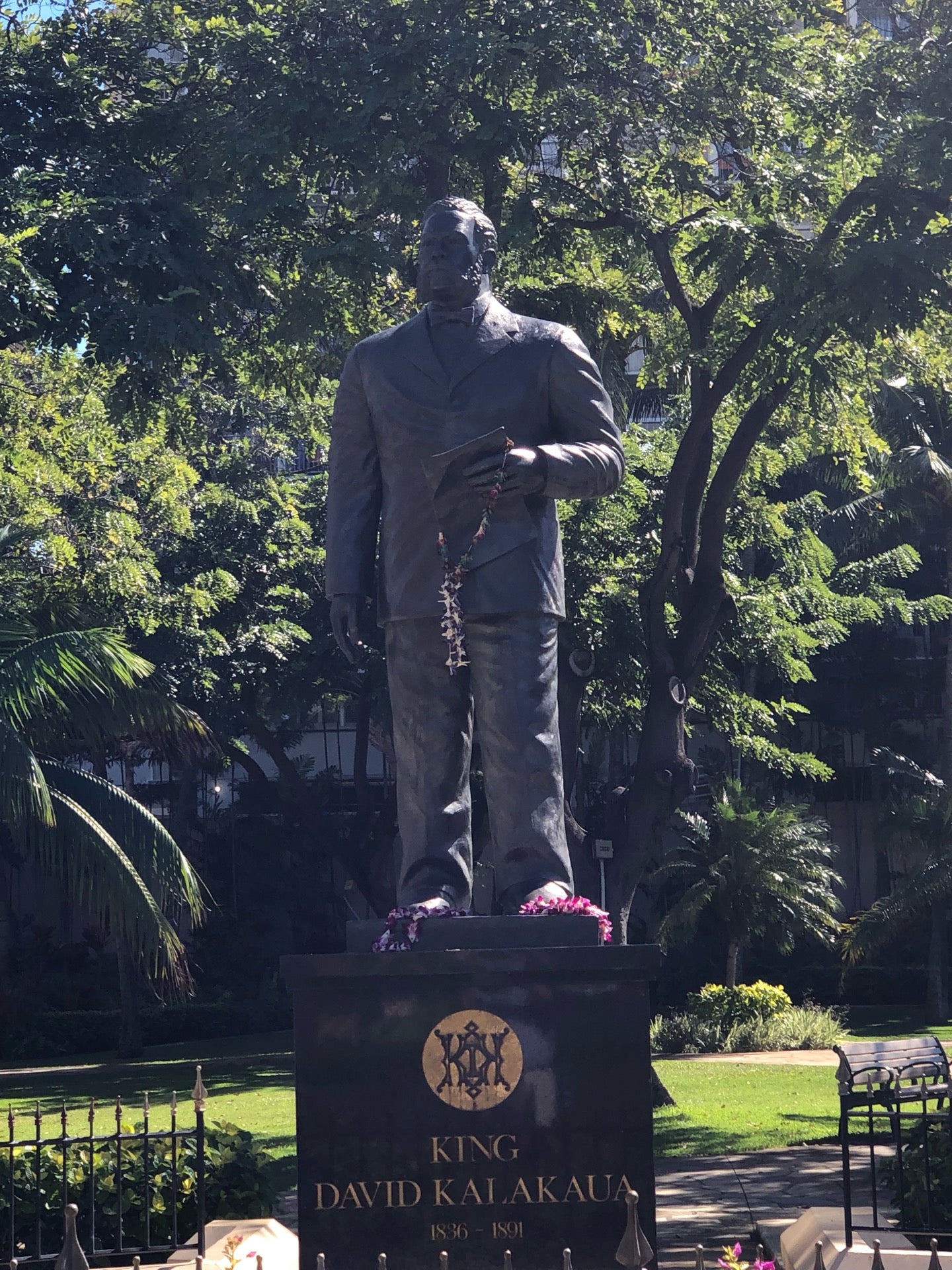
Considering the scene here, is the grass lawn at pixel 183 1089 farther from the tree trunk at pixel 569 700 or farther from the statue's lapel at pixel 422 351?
the statue's lapel at pixel 422 351

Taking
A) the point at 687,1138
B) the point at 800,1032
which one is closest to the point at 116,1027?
the point at 800,1032

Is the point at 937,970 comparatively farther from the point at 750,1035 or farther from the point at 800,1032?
the point at 750,1035

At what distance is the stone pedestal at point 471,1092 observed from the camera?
519 cm

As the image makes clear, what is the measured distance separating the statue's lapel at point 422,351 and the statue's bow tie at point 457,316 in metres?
0.06

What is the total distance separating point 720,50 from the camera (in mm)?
12922

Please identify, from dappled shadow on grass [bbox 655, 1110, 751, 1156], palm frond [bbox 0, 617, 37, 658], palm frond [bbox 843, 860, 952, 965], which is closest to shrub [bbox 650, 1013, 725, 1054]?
palm frond [bbox 843, 860, 952, 965]

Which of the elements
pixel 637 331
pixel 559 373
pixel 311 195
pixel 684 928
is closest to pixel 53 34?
pixel 311 195

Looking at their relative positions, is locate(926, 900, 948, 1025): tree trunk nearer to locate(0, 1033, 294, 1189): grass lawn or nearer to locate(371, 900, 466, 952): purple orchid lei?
locate(0, 1033, 294, 1189): grass lawn

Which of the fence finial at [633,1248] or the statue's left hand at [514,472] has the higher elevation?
the statue's left hand at [514,472]

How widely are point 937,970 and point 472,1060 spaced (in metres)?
23.4

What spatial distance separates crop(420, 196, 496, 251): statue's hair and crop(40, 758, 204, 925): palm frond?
10.6 meters

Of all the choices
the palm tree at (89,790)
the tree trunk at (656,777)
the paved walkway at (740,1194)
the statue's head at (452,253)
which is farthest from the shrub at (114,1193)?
the palm tree at (89,790)

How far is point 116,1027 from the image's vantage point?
27.7 m

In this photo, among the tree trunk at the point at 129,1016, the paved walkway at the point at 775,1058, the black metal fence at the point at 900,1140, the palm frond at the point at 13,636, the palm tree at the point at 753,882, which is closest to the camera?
the black metal fence at the point at 900,1140
